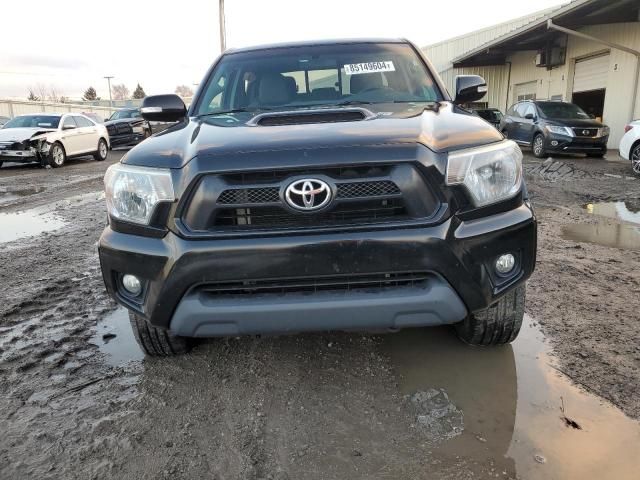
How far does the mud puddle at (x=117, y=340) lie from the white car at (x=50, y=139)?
39.4 feet

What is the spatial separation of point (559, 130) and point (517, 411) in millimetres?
12370

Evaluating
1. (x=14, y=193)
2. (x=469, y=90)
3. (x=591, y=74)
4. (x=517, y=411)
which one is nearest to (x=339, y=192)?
(x=517, y=411)

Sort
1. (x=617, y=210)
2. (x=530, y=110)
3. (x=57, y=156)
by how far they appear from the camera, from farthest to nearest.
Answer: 1. (x=57, y=156)
2. (x=530, y=110)
3. (x=617, y=210)

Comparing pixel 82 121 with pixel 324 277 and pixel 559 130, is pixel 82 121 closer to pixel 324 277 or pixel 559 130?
pixel 559 130

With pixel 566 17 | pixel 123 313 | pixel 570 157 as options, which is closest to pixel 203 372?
pixel 123 313

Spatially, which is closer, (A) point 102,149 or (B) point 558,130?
(B) point 558,130

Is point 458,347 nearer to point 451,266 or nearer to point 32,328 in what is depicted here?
point 451,266

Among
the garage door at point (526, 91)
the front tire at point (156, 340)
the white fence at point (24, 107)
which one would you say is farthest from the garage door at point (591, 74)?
the white fence at point (24, 107)

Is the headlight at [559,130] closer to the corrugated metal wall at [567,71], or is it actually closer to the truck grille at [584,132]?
the truck grille at [584,132]

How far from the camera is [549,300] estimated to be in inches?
142

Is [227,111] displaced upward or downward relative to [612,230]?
upward

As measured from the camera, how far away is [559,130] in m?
13.1

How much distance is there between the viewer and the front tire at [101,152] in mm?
16531

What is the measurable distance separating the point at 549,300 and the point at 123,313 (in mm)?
2982
